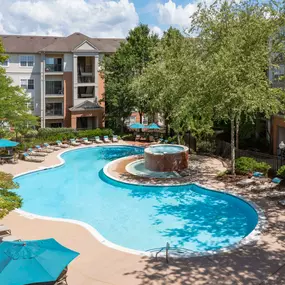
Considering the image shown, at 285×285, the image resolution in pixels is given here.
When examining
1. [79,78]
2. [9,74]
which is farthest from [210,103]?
[9,74]

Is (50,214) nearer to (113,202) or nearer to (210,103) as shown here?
(113,202)

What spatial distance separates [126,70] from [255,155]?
59.4 feet

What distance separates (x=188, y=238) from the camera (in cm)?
1445

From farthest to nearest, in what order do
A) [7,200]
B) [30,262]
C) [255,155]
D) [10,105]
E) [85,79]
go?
[85,79] → [10,105] → [255,155] → [7,200] → [30,262]

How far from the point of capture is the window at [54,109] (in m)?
42.6

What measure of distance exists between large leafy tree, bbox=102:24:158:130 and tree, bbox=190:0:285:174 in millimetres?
15066

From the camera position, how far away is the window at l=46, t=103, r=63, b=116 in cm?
4256

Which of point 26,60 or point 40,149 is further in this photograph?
point 26,60

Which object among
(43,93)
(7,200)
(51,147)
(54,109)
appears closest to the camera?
(7,200)

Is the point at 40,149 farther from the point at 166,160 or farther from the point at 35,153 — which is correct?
the point at 166,160

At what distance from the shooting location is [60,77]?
42.4 metres

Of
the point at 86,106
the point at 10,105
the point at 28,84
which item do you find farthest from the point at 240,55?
the point at 28,84

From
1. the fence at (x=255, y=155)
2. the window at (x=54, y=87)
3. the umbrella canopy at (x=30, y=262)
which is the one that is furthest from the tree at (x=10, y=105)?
the umbrella canopy at (x=30, y=262)

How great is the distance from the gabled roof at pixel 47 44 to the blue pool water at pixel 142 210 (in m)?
21.0
